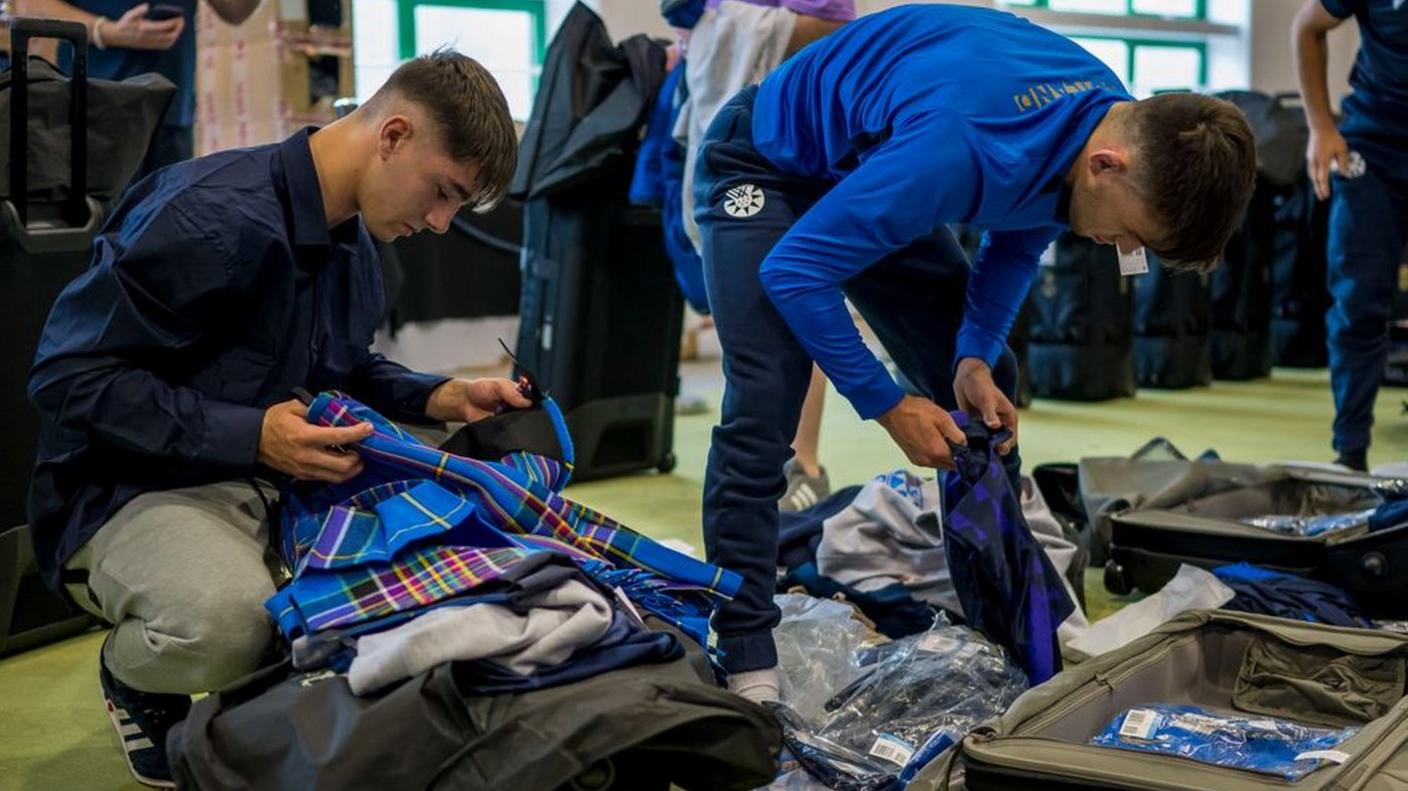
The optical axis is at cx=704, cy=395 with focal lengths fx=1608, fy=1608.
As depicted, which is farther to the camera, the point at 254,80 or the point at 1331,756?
the point at 254,80

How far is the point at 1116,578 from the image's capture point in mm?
2996

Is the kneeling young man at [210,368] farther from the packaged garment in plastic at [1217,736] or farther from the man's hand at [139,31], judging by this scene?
the man's hand at [139,31]

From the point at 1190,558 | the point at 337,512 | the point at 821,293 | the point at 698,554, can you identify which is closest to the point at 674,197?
the point at 698,554

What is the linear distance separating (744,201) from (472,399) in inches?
18.1

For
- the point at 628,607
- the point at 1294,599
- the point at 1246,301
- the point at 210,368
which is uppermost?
the point at 210,368

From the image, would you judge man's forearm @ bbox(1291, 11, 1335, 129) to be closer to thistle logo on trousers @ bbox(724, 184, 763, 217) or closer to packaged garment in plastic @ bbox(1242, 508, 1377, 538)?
packaged garment in plastic @ bbox(1242, 508, 1377, 538)

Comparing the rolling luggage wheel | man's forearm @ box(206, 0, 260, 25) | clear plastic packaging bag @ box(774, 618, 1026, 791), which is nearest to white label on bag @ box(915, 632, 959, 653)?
clear plastic packaging bag @ box(774, 618, 1026, 791)

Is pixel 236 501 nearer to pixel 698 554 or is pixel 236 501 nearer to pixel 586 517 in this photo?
pixel 586 517

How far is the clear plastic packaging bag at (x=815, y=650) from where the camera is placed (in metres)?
A: 2.27

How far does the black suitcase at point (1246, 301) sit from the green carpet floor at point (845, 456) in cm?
13

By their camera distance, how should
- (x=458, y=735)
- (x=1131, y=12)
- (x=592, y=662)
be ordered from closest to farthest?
(x=458, y=735), (x=592, y=662), (x=1131, y=12)

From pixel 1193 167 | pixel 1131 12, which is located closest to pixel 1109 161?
pixel 1193 167

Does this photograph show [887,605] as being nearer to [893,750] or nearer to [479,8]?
[893,750]

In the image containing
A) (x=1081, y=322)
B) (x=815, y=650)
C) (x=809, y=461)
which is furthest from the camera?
(x=1081, y=322)
